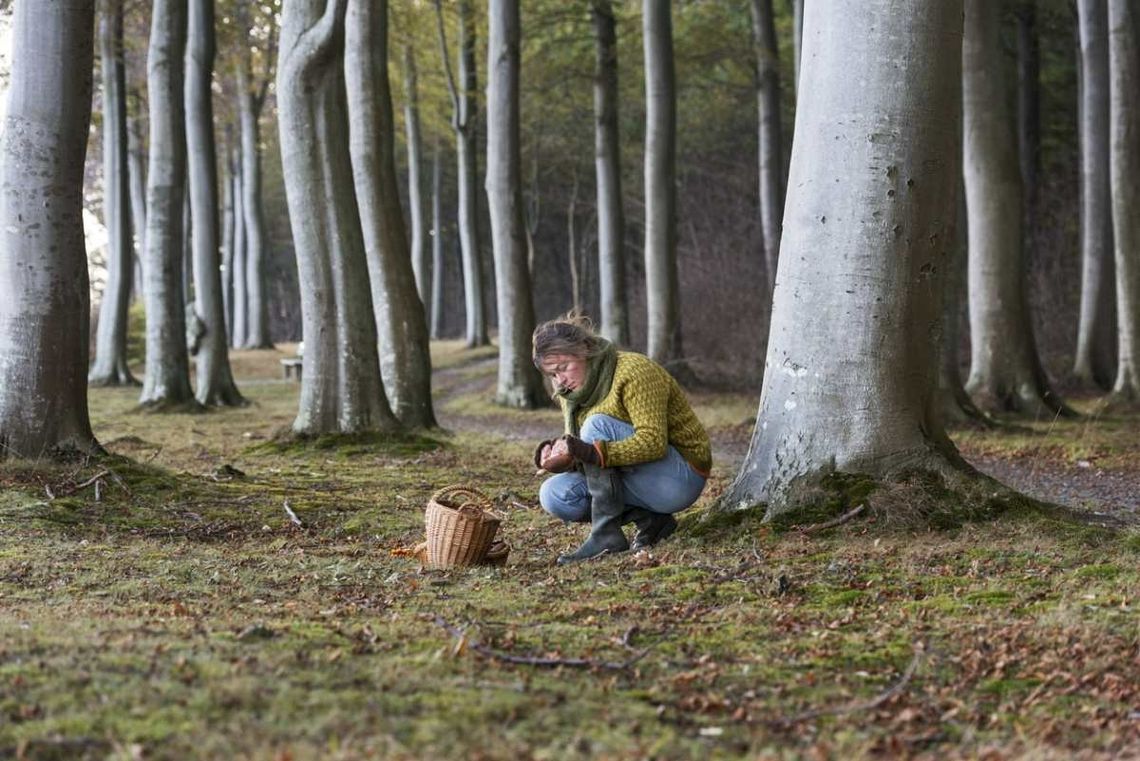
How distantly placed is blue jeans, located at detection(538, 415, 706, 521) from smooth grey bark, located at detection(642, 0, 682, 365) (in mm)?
14543

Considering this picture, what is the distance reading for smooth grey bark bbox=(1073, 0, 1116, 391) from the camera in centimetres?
1977

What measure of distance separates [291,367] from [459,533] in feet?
77.2

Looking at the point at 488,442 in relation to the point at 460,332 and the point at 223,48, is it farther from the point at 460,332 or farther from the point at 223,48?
the point at 460,332

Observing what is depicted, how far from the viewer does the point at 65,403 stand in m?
9.80

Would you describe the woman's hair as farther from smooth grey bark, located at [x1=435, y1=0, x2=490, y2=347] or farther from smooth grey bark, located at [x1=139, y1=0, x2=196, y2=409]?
smooth grey bark, located at [x1=435, y1=0, x2=490, y2=347]

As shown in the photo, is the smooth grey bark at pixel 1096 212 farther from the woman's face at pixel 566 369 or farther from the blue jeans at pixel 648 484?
the woman's face at pixel 566 369

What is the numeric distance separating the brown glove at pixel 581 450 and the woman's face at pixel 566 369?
0.92ft

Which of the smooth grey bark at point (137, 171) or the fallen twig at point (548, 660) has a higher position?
the smooth grey bark at point (137, 171)

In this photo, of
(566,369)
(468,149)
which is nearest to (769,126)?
(468,149)

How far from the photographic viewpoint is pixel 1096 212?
66.7 ft

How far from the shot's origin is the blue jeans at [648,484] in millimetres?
6938

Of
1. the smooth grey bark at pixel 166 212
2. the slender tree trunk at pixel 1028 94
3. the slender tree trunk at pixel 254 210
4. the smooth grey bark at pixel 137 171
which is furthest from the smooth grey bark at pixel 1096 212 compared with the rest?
the smooth grey bark at pixel 137 171

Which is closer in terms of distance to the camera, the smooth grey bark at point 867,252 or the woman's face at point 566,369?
the woman's face at point 566,369

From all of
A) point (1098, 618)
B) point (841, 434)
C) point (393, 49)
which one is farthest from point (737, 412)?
point (393, 49)
